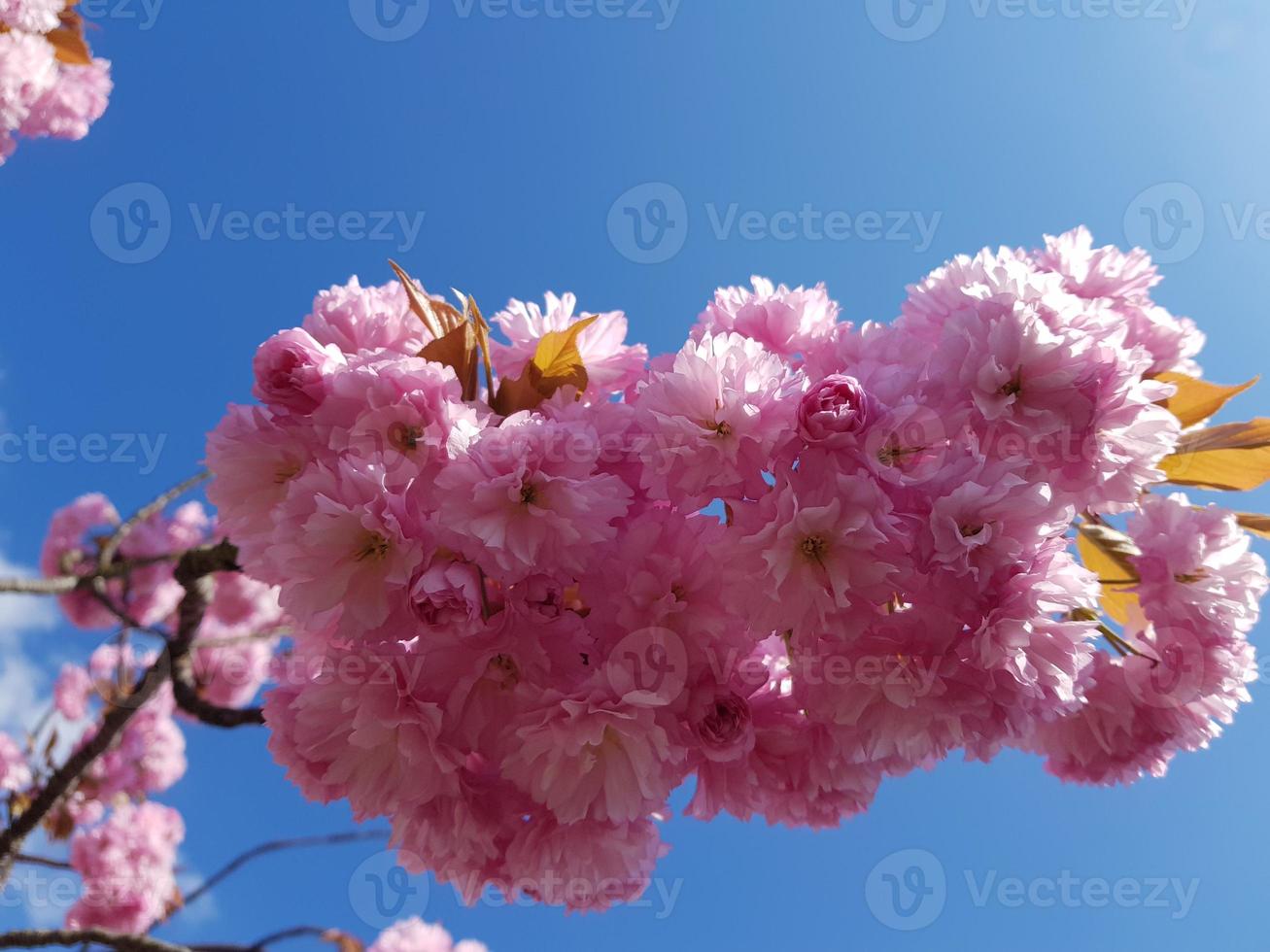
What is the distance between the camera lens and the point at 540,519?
0.97m

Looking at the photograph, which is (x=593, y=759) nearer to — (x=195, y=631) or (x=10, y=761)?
(x=195, y=631)

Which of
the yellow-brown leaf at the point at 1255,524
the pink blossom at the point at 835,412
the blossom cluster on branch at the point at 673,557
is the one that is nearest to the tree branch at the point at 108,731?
the blossom cluster on branch at the point at 673,557

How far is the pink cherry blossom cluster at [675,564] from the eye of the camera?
0.96 meters

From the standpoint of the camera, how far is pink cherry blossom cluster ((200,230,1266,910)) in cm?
96

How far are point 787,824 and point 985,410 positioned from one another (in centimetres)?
72

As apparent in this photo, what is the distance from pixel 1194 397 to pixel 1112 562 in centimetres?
34

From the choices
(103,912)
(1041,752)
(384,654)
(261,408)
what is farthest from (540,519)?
(103,912)

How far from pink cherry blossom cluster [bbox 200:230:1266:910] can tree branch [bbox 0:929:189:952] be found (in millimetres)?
1624

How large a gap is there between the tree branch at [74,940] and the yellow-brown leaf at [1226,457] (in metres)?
2.74

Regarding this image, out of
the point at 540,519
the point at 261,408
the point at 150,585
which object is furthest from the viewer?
the point at 150,585

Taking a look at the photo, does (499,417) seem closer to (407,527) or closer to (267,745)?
(407,527)

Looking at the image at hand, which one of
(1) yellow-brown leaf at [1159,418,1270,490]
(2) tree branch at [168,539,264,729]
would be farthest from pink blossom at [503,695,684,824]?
(2) tree branch at [168,539,264,729]

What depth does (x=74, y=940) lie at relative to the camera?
2.27 meters

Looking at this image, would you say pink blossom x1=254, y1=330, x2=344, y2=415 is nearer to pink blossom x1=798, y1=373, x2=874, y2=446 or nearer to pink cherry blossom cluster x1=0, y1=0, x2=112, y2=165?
pink blossom x1=798, y1=373, x2=874, y2=446
